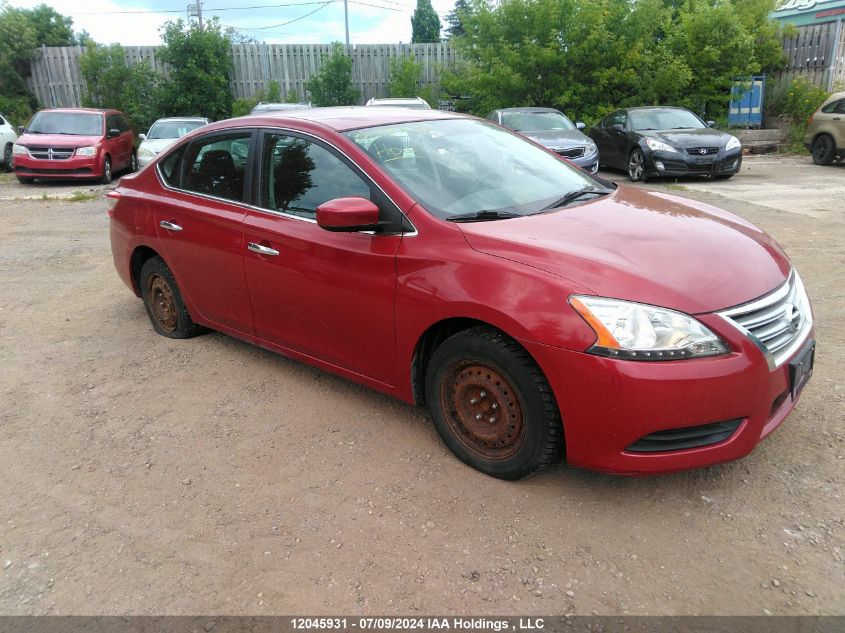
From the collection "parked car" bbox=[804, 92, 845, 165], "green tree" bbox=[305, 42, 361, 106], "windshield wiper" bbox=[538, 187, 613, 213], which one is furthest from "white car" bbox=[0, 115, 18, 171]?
"parked car" bbox=[804, 92, 845, 165]

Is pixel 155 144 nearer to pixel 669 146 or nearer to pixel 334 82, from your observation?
pixel 334 82

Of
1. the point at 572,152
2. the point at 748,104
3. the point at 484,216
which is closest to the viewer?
the point at 484,216

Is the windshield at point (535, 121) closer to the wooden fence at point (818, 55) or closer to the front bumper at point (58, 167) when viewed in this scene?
the front bumper at point (58, 167)

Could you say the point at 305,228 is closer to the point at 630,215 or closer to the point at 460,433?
the point at 460,433

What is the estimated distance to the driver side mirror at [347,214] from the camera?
321 cm

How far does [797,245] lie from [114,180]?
14.1 m

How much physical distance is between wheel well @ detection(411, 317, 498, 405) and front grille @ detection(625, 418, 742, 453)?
85cm

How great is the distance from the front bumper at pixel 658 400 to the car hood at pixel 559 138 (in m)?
10.4

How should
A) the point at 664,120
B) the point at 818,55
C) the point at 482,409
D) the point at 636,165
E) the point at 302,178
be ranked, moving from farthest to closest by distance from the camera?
the point at 818,55, the point at 664,120, the point at 636,165, the point at 302,178, the point at 482,409

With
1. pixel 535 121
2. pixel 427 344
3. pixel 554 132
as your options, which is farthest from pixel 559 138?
pixel 427 344

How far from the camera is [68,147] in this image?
1423cm

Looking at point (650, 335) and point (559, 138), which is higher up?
point (559, 138)

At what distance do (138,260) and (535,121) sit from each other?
10.3 meters

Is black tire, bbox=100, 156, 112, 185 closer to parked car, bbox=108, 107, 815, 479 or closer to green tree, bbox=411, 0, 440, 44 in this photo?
parked car, bbox=108, 107, 815, 479
